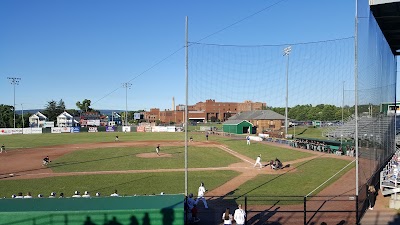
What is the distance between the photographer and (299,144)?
4481 centimetres

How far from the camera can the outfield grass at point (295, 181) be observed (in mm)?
19123

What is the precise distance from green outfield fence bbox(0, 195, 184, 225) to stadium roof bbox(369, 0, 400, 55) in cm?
1418

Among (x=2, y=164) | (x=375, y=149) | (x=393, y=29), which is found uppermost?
(x=393, y=29)

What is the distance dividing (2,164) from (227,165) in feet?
69.2

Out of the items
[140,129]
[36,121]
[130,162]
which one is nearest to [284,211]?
[130,162]

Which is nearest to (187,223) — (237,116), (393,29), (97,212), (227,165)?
(97,212)

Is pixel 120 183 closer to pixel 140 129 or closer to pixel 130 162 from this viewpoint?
pixel 130 162

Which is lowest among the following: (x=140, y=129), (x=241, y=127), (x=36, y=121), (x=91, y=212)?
(x=140, y=129)

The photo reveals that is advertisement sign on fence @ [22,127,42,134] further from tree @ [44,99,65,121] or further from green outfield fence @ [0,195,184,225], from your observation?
green outfield fence @ [0,195,184,225]

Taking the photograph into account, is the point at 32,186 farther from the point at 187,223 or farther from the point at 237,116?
the point at 237,116

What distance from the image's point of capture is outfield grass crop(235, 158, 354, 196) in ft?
62.7

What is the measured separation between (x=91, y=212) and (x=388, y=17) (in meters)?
19.0

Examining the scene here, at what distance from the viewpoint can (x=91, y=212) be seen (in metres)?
9.48

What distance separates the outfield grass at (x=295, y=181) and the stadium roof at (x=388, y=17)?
1051 centimetres
